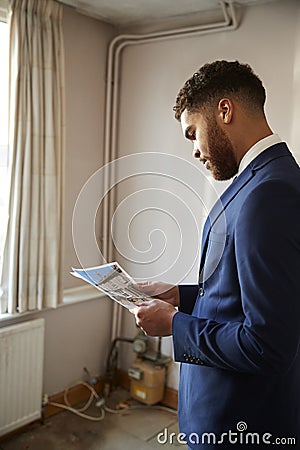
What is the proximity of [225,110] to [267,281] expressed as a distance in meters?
0.43

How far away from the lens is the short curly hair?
1.19 metres

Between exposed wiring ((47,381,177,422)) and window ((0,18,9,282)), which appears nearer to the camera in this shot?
window ((0,18,9,282))

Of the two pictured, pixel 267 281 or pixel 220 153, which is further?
pixel 220 153

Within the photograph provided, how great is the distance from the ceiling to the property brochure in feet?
5.67

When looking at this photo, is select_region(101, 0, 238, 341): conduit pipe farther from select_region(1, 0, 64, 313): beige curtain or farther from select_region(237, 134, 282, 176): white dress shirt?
select_region(237, 134, 282, 176): white dress shirt

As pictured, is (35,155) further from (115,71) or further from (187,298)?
(187,298)

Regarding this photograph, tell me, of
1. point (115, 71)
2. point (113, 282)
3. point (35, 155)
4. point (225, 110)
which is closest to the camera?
point (225, 110)

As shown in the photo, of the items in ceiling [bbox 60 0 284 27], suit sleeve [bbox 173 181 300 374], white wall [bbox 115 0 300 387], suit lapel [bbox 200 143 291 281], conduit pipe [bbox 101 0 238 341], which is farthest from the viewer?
conduit pipe [bbox 101 0 238 341]

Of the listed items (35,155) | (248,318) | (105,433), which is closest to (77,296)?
(105,433)

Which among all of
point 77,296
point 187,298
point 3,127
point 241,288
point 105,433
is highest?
point 3,127

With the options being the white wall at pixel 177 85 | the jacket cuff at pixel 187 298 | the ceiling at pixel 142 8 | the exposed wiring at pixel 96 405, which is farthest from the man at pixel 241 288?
the exposed wiring at pixel 96 405

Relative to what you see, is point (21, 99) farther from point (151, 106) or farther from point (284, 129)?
point (284, 129)

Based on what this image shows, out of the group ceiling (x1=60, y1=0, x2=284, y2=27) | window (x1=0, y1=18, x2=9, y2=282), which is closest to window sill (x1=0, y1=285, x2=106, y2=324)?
window (x1=0, y1=18, x2=9, y2=282)

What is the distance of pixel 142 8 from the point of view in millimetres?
2646
